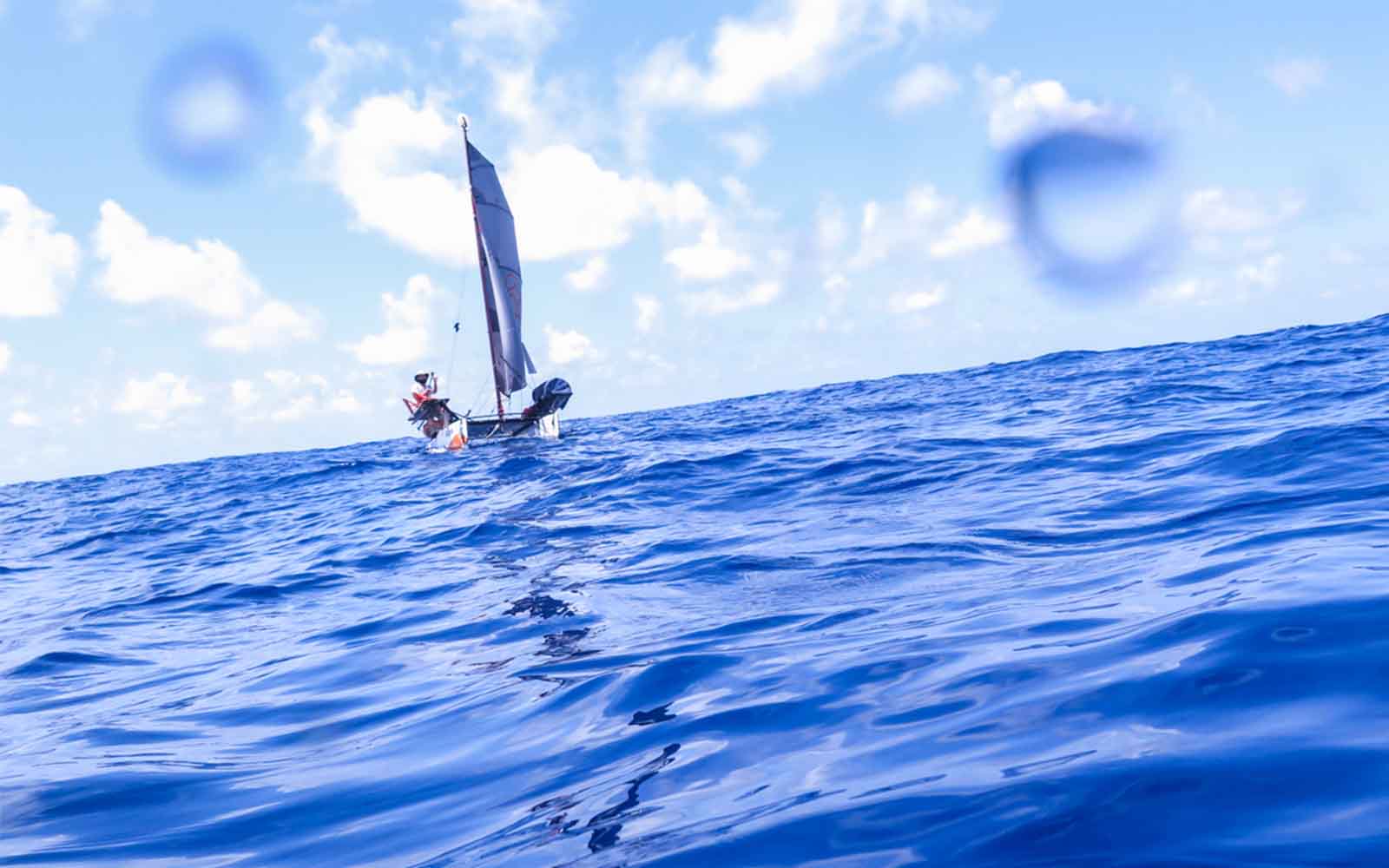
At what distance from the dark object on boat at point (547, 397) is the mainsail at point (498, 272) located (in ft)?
11.7

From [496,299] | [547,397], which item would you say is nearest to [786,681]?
[547,397]

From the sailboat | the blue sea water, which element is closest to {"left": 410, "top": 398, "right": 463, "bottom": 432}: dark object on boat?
the sailboat

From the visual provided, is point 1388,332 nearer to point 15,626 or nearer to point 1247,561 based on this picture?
point 1247,561

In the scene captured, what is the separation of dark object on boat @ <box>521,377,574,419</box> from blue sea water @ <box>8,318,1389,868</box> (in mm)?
21003

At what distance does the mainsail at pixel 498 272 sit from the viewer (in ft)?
120

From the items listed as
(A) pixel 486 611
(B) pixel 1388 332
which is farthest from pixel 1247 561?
(B) pixel 1388 332

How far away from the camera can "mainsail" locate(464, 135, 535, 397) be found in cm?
3666

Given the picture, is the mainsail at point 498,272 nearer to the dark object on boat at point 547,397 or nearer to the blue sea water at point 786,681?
the dark object on boat at point 547,397

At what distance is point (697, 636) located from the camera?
590 cm

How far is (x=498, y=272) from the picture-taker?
36.5 metres

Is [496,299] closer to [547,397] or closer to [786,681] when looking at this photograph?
[547,397]

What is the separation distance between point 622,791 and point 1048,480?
8.15 m

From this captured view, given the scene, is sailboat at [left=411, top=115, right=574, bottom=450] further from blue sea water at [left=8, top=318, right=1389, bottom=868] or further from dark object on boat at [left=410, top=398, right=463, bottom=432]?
blue sea water at [left=8, top=318, right=1389, bottom=868]

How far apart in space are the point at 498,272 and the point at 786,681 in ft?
110
